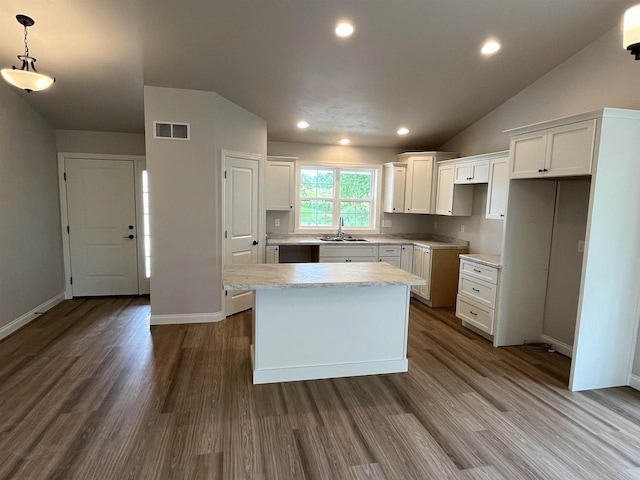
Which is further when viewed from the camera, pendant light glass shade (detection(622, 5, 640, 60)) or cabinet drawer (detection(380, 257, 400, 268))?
cabinet drawer (detection(380, 257, 400, 268))

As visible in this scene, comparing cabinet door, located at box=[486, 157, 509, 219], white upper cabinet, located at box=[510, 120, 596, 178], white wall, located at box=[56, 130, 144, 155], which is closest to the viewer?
white upper cabinet, located at box=[510, 120, 596, 178]

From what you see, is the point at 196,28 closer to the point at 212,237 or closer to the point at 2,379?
the point at 212,237

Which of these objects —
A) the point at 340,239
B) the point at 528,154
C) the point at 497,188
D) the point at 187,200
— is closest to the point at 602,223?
the point at 528,154

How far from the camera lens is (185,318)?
13.8 feet

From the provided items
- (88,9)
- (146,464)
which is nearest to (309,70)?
(88,9)

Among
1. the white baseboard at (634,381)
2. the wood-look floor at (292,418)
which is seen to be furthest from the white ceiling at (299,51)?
the white baseboard at (634,381)

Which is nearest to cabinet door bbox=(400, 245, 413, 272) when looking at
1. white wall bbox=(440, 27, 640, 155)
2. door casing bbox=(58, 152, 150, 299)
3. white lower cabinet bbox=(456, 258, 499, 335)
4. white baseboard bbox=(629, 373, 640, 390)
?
white lower cabinet bbox=(456, 258, 499, 335)

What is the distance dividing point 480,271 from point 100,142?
5.35 meters

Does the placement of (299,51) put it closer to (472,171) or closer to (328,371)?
(472,171)

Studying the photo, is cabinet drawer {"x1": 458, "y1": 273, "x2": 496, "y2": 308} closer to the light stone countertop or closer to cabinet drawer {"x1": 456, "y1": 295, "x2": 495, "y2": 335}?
cabinet drawer {"x1": 456, "y1": 295, "x2": 495, "y2": 335}

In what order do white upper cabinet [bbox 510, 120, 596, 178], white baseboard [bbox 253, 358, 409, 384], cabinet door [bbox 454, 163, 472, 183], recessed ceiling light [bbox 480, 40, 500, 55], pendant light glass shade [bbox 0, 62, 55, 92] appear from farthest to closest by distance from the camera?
cabinet door [bbox 454, 163, 472, 183] < recessed ceiling light [bbox 480, 40, 500, 55] < white baseboard [bbox 253, 358, 409, 384] < white upper cabinet [bbox 510, 120, 596, 178] < pendant light glass shade [bbox 0, 62, 55, 92]

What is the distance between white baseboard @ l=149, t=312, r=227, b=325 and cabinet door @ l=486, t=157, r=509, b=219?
3514 millimetres

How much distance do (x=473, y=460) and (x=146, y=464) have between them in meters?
1.88

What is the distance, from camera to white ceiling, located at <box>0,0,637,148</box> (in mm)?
2766
